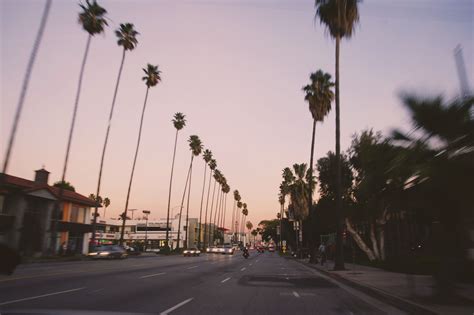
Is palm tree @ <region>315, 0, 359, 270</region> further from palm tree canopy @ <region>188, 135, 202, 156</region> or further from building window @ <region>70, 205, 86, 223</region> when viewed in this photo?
palm tree canopy @ <region>188, 135, 202, 156</region>

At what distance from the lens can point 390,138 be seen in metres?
10.4

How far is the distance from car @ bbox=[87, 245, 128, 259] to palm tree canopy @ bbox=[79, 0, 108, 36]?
72.3 feet

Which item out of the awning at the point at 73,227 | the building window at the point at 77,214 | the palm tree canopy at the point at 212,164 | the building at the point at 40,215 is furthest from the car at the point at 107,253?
the palm tree canopy at the point at 212,164

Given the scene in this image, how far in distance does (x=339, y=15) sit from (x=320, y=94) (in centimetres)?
1127

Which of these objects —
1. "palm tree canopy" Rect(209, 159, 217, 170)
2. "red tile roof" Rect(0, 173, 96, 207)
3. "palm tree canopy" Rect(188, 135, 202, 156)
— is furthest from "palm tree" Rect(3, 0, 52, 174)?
"palm tree canopy" Rect(209, 159, 217, 170)

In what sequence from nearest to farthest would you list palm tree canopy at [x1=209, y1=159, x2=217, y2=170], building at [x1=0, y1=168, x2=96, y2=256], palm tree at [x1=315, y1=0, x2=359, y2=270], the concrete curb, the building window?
1. the concrete curb
2. palm tree at [x1=315, y1=0, x2=359, y2=270]
3. building at [x1=0, y1=168, x2=96, y2=256]
4. the building window
5. palm tree canopy at [x1=209, y1=159, x2=217, y2=170]

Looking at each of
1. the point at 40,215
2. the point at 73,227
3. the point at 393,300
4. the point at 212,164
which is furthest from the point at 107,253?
the point at 212,164

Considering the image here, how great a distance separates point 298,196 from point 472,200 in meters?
60.3

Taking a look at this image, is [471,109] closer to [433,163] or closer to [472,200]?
[433,163]

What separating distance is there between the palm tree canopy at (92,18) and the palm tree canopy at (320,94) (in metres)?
22.1

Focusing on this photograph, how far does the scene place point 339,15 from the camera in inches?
1035

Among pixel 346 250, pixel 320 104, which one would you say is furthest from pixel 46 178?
pixel 346 250

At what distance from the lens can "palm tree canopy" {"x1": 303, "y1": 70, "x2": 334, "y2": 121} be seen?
3678 centimetres

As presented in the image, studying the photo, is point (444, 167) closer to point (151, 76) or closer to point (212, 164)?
point (151, 76)
